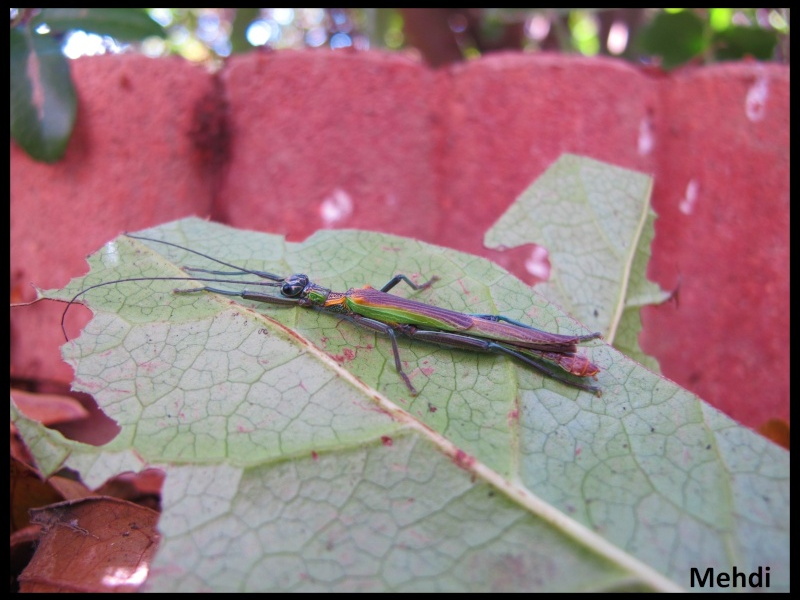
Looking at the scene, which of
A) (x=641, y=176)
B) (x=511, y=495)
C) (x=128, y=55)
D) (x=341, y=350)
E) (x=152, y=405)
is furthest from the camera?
(x=128, y=55)

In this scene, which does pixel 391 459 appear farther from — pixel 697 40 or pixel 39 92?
pixel 697 40

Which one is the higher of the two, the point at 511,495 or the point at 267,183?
the point at 267,183

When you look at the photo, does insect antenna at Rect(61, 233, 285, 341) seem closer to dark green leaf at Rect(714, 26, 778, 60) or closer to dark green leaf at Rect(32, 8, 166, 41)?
dark green leaf at Rect(32, 8, 166, 41)

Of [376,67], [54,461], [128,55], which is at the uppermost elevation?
[128,55]

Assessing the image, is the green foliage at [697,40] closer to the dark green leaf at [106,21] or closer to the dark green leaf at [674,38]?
the dark green leaf at [674,38]

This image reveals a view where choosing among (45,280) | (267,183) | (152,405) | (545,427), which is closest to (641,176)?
(545,427)

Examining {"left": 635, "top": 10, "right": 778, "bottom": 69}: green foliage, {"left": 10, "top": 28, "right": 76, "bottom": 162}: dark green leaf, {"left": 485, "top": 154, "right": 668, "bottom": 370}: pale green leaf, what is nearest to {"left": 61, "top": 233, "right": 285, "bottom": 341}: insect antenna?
{"left": 485, "top": 154, "right": 668, "bottom": 370}: pale green leaf

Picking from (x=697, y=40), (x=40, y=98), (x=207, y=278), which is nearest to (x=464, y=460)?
(x=207, y=278)

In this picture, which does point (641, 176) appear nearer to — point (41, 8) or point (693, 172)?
point (693, 172)
